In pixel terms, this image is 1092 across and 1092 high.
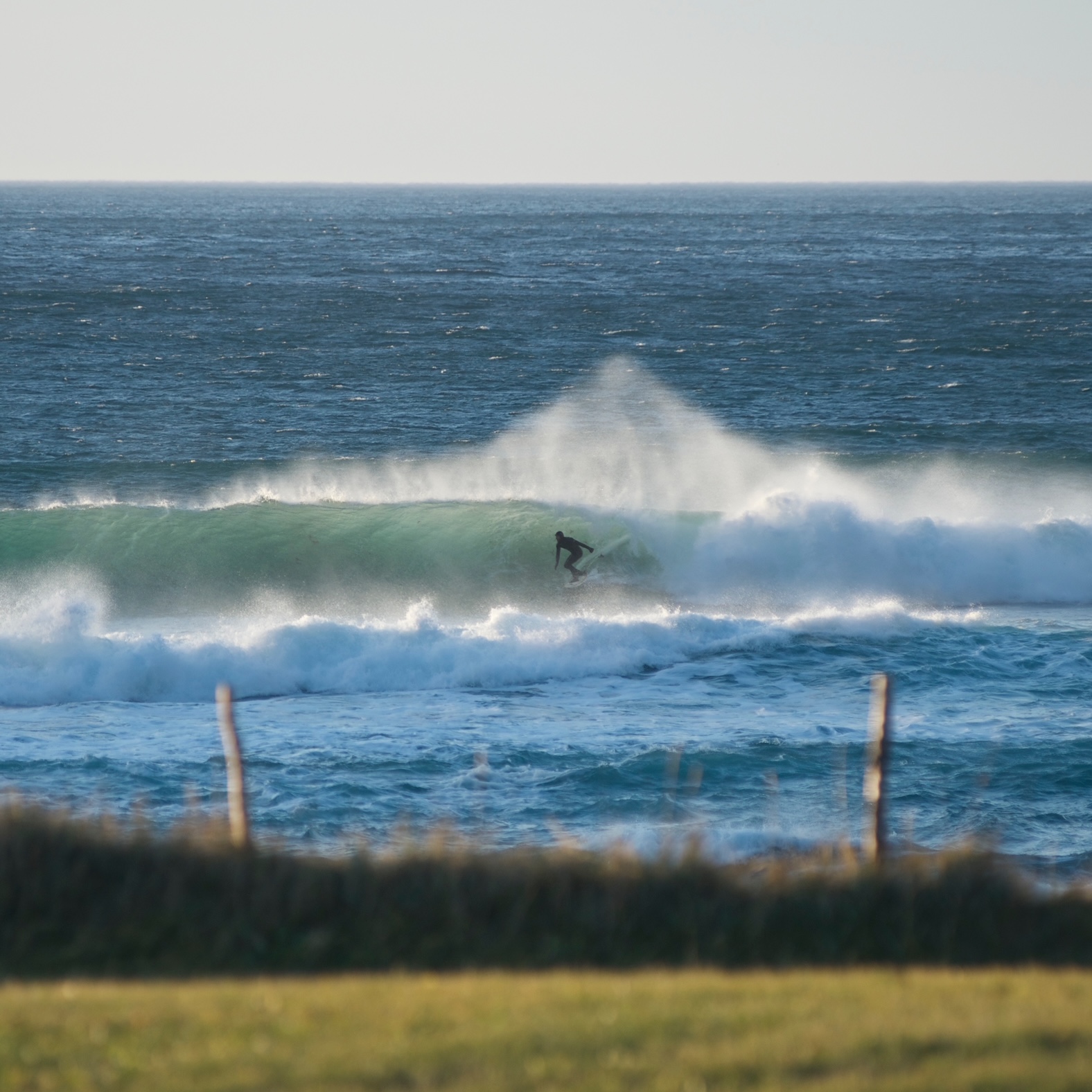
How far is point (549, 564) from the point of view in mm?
25906

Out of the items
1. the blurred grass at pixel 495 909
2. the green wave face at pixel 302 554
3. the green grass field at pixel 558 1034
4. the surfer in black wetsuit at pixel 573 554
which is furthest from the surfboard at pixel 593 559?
the green grass field at pixel 558 1034

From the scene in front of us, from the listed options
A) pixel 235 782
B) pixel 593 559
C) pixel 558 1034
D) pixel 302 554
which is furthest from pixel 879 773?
pixel 302 554

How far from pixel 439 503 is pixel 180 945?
21.9m

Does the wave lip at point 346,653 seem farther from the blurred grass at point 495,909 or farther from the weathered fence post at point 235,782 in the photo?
the blurred grass at point 495,909

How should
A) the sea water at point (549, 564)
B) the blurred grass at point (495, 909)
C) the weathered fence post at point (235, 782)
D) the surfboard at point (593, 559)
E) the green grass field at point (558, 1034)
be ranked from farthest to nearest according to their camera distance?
1. the surfboard at point (593, 559)
2. the sea water at point (549, 564)
3. the weathered fence post at point (235, 782)
4. the blurred grass at point (495, 909)
5. the green grass field at point (558, 1034)

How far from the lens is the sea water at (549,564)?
13.1 metres

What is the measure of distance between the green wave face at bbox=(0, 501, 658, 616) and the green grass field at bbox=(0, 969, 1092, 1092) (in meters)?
18.4

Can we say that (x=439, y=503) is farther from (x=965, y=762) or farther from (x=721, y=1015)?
(x=721, y=1015)

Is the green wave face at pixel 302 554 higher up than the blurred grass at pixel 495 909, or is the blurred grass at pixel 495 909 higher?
the blurred grass at pixel 495 909

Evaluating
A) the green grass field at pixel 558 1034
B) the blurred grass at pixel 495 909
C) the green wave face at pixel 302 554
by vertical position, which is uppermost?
the green grass field at pixel 558 1034

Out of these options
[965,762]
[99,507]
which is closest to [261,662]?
[965,762]

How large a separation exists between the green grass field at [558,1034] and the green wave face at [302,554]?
18.4 meters

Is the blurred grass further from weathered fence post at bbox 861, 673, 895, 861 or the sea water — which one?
the sea water

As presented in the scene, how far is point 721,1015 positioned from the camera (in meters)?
5.59
